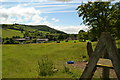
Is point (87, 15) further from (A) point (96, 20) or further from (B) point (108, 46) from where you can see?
(B) point (108, 46)

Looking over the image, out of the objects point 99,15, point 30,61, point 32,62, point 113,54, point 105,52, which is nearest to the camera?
point 113,54

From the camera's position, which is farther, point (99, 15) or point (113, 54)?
point (99, 15)

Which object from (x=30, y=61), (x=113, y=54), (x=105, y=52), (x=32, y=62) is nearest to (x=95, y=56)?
(x=105, y=52)

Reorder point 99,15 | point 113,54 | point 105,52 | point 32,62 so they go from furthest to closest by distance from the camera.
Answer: point 99,15
point 32,62
point 105,52
point 113,54

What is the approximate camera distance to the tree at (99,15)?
88.4 ft

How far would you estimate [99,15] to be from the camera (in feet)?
92.7

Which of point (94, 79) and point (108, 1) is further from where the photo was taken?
point (108, 1)

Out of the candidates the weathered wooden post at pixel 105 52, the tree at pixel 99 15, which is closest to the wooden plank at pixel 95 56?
the weathered wooden post at pixel 105 52

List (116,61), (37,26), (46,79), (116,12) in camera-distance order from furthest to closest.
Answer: (37,26) → (116,12) → (46,79) → (116,61)

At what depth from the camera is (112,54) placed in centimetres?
480

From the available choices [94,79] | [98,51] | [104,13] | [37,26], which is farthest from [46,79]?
[37,26]

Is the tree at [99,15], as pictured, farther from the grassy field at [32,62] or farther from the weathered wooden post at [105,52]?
the weathered wooden post at [105,52]

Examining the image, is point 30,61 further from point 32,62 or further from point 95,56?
point 95,56

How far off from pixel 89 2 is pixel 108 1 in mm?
3327
